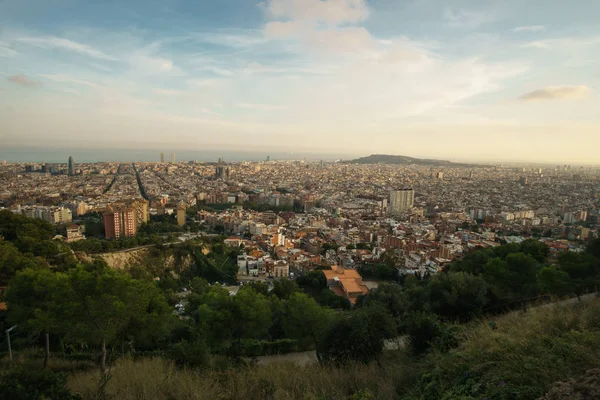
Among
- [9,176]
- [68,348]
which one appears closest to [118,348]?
[68,348]

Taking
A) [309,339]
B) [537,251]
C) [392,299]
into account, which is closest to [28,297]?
[309,339]

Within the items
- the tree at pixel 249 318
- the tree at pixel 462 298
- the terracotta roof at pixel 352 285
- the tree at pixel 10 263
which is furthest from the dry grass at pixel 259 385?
the terracotta roof at pixel 352 285

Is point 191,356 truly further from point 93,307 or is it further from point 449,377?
point 449,377

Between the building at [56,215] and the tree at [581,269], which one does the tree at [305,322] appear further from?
the building at [56,215]

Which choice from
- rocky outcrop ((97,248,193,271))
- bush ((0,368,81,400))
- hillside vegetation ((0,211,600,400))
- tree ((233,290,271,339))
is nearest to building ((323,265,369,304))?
hillside vegetation ((0,211,600,400))

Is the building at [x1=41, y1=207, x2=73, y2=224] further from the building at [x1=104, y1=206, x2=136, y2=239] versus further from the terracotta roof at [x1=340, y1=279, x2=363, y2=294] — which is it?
the terracotta roof at [x1=340, y1=279, x2=363, y2=294]

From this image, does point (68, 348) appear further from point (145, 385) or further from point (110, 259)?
point (110, 259)
